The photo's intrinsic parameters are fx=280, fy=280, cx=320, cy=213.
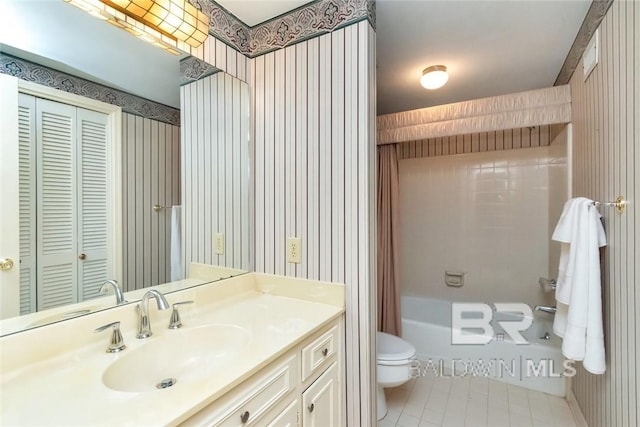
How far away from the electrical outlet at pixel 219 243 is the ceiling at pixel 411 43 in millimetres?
683

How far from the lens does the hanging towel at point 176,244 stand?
4.24 ft

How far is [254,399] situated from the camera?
0.84 meters

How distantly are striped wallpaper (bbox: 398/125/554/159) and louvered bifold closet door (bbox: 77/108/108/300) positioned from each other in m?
2.76

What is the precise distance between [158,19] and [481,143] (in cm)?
290

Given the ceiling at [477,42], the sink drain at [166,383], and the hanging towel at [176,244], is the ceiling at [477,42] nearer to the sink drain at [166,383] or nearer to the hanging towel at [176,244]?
the hanging towel at [176,244]

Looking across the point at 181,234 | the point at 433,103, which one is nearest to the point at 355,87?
the point at 181,234

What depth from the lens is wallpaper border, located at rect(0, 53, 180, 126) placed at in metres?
0.85

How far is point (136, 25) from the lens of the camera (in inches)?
43.7

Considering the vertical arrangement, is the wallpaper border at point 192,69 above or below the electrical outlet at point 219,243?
above

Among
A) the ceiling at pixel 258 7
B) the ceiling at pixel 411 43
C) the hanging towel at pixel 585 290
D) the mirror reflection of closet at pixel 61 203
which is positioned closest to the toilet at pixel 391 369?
the hanging towel at pixel 585 290

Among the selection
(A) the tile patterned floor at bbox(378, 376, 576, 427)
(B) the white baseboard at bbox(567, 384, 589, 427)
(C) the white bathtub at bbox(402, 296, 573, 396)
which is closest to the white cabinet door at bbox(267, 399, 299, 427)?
(A) the tile patterned floor at bbox(378, 376, 576, 427)

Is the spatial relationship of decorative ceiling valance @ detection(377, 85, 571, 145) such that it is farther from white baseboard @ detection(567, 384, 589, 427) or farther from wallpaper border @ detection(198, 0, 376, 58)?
white baseboard @ detection(567, 384, 589, 427)

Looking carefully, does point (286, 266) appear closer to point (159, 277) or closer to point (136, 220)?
point (159, 277)

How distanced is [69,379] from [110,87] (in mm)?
996
